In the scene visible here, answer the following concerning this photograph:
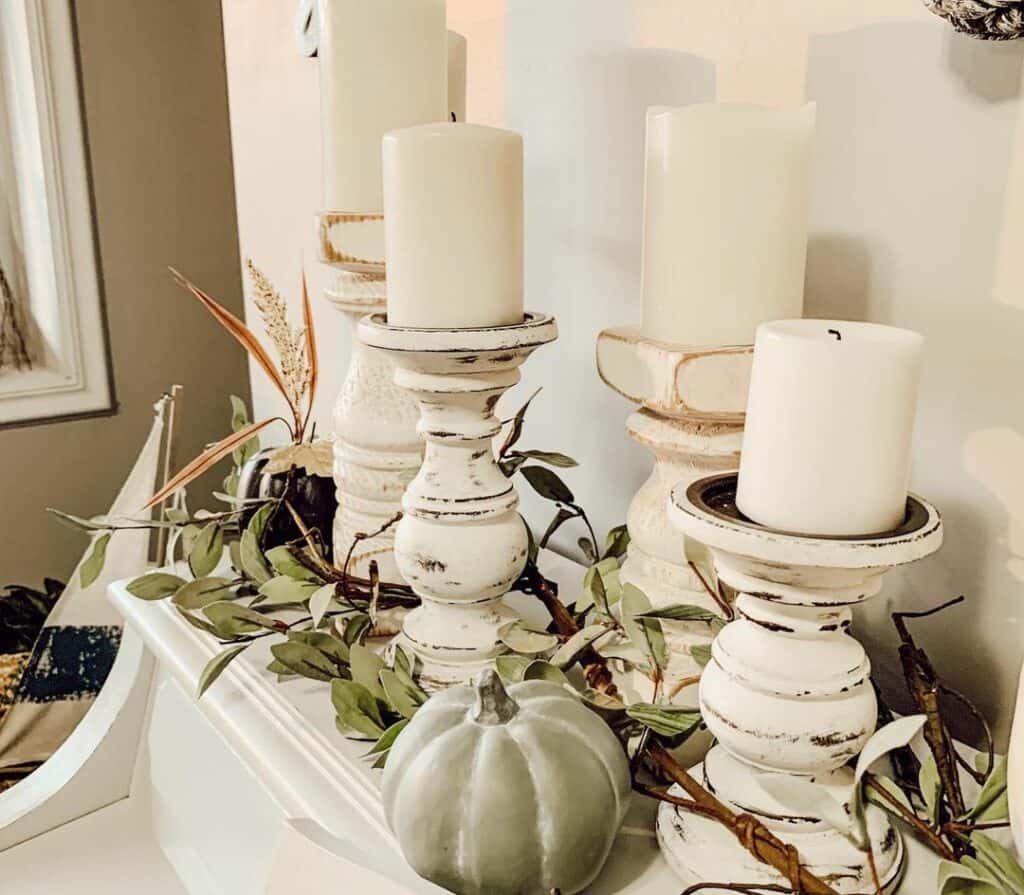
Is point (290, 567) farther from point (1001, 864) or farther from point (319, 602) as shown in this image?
point (1001, 864)

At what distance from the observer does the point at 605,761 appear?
1.24 ft

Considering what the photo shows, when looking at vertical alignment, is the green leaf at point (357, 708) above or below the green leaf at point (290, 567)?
below

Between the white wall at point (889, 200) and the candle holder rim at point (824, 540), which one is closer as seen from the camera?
the candle holder rim at point (824, 540)

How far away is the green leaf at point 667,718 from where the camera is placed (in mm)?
409

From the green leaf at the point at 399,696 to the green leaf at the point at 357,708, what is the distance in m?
0.01

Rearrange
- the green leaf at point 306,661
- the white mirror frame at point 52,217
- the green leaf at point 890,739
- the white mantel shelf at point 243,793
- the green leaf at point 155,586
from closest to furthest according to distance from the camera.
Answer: the green leaf at point 890,739 < the white mantel shelf at point 243,793 < the green leaf at point 306,661 < the green leaf at point 155,586 < the white mirror frame at point 52,217

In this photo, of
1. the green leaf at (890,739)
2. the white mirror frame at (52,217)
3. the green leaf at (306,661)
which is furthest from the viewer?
the white mirror frame at (52,217)

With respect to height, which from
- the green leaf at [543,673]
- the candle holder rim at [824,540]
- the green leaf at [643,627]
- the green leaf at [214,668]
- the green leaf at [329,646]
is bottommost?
the green leaf at [214,668]

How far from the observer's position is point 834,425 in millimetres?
326

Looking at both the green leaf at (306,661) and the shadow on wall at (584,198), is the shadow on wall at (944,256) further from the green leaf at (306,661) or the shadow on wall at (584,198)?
the green leaf at (306,661)

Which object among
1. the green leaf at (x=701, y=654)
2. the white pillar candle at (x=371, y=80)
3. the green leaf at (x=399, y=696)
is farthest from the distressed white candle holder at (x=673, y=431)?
the white pillar candle at (x=371, y=80)

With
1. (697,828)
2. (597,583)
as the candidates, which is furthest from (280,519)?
(697,828)

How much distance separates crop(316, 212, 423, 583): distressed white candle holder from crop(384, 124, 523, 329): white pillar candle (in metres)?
0.14

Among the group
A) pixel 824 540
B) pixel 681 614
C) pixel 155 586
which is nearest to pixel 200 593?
pixel 155 586
